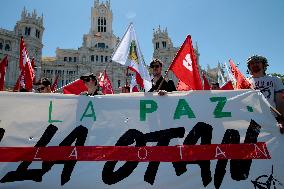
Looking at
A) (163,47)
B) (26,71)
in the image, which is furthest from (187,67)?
(163,47)

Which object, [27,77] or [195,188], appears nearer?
[195,188]

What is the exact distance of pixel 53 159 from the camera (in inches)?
194

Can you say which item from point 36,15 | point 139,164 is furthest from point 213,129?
point 36,15

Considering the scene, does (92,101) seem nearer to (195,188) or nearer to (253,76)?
(195,188)

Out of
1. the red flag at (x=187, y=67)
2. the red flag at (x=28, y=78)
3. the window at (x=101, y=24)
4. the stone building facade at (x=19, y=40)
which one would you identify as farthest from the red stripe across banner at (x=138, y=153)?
the window at (x=101, y=24)

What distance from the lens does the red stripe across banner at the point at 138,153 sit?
492cm

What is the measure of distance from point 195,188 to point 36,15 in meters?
62.5

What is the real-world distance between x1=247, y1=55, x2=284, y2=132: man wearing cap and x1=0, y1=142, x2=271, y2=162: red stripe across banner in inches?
34.7

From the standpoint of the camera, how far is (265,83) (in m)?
5.54

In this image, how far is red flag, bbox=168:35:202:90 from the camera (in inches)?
227

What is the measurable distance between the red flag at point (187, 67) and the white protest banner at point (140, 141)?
0.96 feet

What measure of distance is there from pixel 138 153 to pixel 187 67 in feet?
6.59

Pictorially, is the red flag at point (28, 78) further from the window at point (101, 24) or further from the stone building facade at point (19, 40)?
the window at point (101, 24)

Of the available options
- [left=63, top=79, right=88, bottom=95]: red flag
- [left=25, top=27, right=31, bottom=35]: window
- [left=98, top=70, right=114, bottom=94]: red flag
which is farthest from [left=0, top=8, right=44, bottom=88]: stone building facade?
[left=63, top=79, right=88, bottom=95]: red flag
